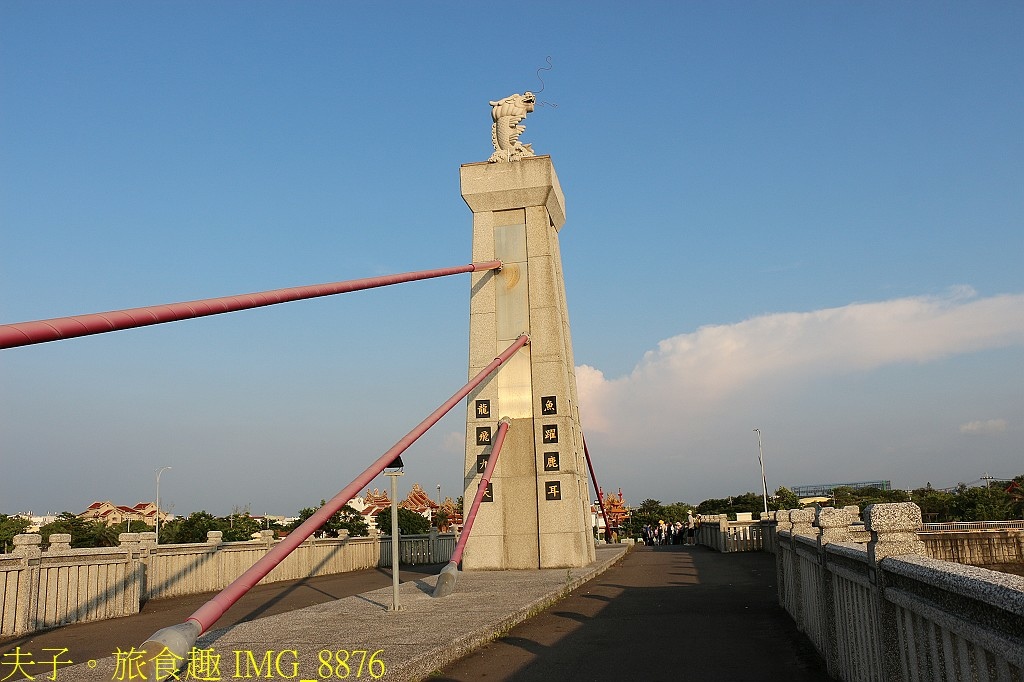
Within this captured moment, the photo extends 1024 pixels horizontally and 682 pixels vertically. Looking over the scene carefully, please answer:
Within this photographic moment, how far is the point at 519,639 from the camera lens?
1012 centimetres

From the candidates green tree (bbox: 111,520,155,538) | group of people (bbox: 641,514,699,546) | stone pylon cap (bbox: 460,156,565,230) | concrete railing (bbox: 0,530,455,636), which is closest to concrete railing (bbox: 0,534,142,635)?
concrete railing (bbox: 0,530,455,636)

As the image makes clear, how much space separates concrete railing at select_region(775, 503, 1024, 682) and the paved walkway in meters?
1.06

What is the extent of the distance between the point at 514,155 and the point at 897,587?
805 inches

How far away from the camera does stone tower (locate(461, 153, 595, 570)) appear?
70.4ft

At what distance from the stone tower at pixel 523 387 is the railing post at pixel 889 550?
16558 millimetres

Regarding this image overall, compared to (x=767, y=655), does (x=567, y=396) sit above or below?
above

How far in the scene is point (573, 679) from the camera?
780 cm

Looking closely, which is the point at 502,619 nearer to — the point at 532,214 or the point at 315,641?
the point at 315,641

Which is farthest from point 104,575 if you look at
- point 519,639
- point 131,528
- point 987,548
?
point 131,528

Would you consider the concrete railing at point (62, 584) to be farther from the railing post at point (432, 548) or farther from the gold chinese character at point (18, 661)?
the railing post at point (432, 548)

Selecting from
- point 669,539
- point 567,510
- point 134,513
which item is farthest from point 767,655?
point 134,513

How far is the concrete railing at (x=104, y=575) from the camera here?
12.1 metres

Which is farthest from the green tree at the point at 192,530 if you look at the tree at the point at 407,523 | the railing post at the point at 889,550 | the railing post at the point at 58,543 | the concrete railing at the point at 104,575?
the railing post at the point at 889,550

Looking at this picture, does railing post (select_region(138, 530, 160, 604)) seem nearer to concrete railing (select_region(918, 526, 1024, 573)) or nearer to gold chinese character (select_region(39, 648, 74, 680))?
gold chinese character (select_region(39, 648, 74, 680))
